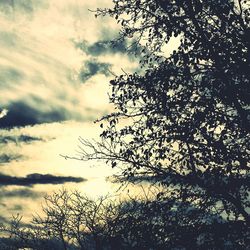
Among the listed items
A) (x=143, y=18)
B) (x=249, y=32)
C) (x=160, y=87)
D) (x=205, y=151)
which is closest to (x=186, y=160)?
(x=205, y=151)

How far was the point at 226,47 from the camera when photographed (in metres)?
8.00

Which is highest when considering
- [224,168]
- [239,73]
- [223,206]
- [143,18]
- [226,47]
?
[143,18]

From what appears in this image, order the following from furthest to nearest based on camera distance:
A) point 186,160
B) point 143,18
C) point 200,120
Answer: point 143,18, point 186,160, point 200,120

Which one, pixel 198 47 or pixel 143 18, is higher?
pixel 143 18

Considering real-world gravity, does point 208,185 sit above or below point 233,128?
below

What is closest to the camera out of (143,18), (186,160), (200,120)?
(200,120)

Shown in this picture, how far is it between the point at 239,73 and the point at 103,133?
343cm

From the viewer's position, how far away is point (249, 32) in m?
7.82

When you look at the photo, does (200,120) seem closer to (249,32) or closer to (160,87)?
(160,87)

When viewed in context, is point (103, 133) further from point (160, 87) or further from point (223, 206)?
point (223, 206)

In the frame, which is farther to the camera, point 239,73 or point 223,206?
point 223,206

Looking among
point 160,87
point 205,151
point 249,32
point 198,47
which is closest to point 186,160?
point 205,151

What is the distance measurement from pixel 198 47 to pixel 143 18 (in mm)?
1862

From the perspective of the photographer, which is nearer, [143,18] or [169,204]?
[169,204]
